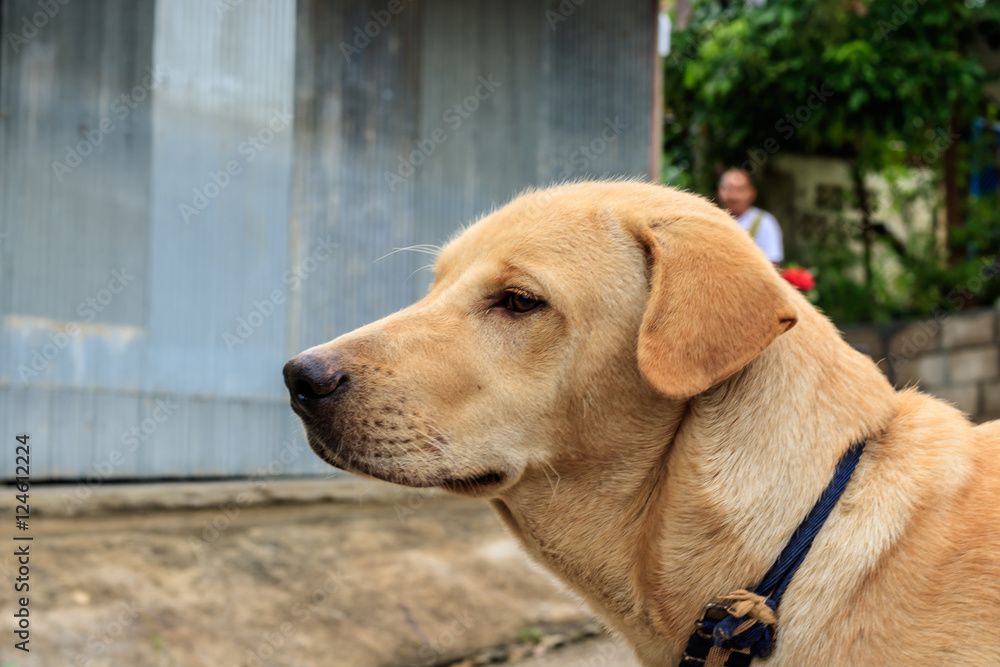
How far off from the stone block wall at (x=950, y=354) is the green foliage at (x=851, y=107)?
4.59 ft

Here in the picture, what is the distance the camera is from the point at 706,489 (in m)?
2.06

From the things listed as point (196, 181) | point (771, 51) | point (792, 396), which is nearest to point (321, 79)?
point (196, 181)

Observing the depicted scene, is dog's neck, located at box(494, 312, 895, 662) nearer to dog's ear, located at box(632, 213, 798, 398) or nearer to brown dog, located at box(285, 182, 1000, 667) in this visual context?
brown dog, located at box(285, 182, 1000, 667)

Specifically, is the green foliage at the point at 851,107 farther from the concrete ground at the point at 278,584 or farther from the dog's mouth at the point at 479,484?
the dog's mouth at the point at 479,484

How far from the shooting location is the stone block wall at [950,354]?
25.4 ft

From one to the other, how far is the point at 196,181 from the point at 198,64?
28.2 inches

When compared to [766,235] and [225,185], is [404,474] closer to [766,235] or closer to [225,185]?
[225,185]

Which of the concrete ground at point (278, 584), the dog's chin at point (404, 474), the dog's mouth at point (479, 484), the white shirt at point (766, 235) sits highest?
the white shirt at point (766, 235)

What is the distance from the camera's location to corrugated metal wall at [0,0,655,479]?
15.4 feet

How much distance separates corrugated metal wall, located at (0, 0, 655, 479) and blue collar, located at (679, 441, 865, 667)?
3.86 m

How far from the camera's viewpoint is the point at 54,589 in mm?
3885

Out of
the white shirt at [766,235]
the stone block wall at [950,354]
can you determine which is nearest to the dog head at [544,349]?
the white shirt at [766,235]

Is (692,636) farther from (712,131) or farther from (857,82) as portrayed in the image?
(712,131)

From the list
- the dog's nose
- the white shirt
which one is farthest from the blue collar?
the white shirt
